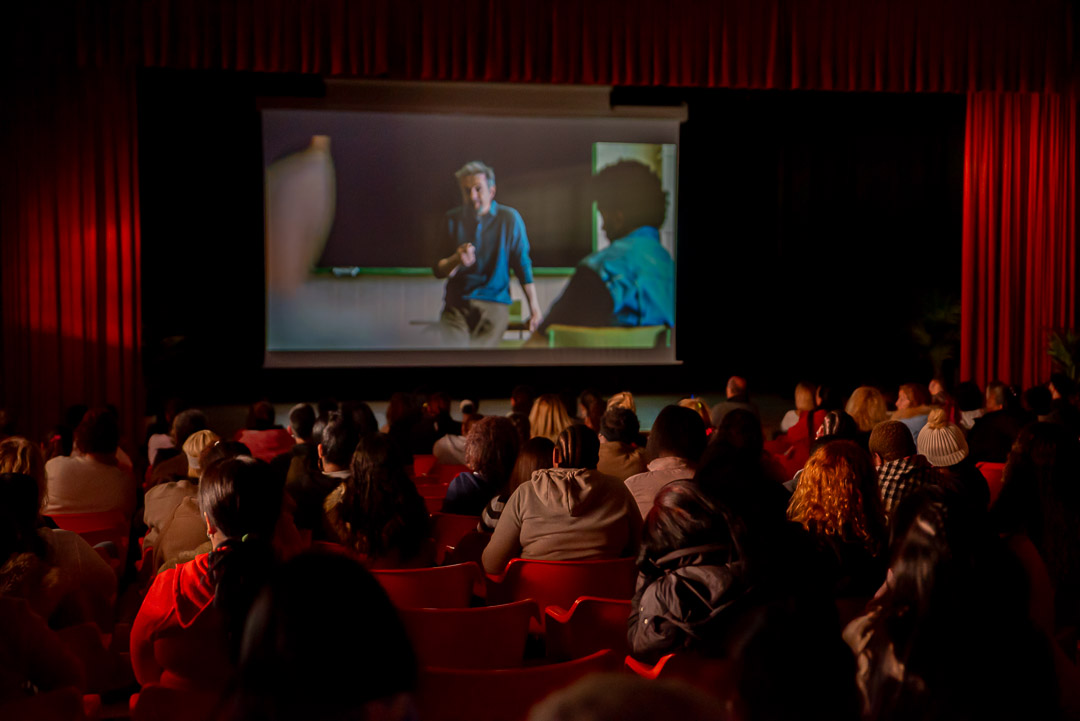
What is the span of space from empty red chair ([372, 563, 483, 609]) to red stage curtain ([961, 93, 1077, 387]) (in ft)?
26.8

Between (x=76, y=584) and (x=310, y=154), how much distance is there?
26.8 ft

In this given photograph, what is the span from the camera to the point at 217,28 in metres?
7.30

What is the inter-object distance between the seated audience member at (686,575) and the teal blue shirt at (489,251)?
28.1ft

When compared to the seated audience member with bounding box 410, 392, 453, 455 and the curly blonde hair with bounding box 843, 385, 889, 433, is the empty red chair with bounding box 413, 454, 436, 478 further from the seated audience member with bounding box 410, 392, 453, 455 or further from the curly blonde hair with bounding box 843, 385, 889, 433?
the curly blonde hair with bounding box 843, 385, 889, 433

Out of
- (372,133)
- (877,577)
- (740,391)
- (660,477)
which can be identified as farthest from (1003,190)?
(877,577)

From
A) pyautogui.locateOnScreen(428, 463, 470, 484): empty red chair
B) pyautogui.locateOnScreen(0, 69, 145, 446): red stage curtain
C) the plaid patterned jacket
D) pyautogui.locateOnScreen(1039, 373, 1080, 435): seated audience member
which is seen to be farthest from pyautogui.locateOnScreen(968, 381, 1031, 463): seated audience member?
pyautogui.locateOnScreen(0, 69, 145, 446): red stage curtain

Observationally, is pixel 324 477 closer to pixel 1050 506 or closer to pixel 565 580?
pixel 565 580

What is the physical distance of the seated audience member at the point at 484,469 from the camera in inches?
157

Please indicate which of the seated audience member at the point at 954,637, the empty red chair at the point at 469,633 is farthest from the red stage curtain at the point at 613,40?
the seated audience member at the point at 954,637

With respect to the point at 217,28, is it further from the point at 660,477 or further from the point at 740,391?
the point at 660,477

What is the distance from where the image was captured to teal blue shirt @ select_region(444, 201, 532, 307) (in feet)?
34.7

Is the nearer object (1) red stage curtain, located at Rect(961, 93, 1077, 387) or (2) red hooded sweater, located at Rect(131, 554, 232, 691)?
(2) red hooded sweater, located at Rect(131, 554, 232, 691)

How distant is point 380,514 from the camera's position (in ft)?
9.75

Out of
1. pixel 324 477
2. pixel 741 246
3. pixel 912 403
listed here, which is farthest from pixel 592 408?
pixel 741 246
